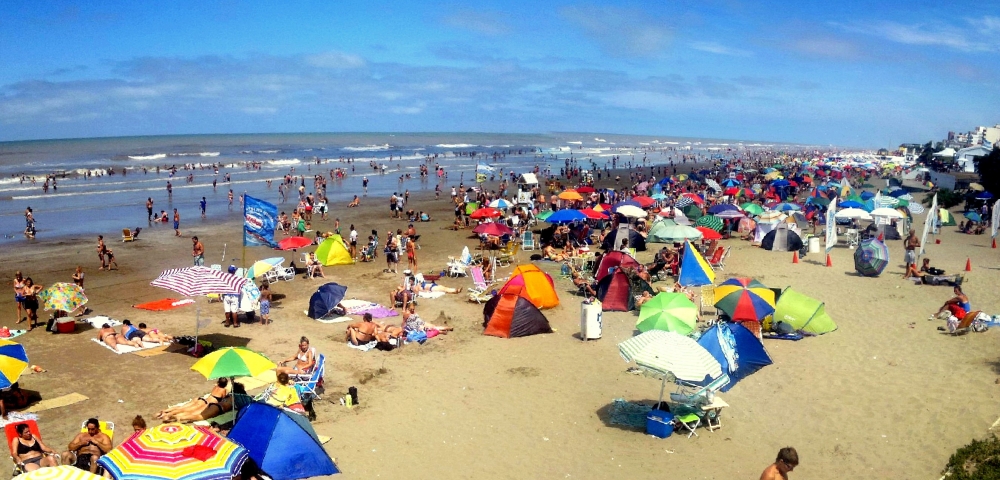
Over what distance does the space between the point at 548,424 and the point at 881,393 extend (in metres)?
5.09

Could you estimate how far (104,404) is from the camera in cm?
941

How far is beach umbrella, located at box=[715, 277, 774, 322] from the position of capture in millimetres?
12023

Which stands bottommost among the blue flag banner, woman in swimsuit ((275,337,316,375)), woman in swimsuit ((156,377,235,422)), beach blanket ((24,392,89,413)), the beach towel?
beach blanket ((24,392,89,413))

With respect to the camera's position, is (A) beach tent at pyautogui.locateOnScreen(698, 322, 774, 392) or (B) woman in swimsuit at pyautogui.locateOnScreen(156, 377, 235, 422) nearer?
(B) woman in swimsuit at pyautogui.locateOnScreen(156, 377, 235, 422)

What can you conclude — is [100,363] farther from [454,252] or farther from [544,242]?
[544,242]

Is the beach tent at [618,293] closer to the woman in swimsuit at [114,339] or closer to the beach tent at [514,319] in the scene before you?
the beach tent at [514,319]

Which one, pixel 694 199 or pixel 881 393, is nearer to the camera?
pixel 881 393

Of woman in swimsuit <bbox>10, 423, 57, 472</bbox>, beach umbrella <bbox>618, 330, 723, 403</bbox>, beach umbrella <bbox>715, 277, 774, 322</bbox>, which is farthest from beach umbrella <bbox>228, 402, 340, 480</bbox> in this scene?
beach umbrella <bbox>715, 277, 774, 322</bbox>

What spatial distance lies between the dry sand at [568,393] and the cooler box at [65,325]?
1.11 feet

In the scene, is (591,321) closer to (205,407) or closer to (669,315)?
(669,315)

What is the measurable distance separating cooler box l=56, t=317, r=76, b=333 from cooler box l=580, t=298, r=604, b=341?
9804 mm

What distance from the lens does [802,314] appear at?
12.5 metres

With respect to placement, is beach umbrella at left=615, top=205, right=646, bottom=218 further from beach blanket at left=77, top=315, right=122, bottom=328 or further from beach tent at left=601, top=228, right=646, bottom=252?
beach blanket at left=77, top=315, right=122, bottom=328

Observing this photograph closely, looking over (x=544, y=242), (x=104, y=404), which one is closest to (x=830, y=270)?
(x=544, y=242)
